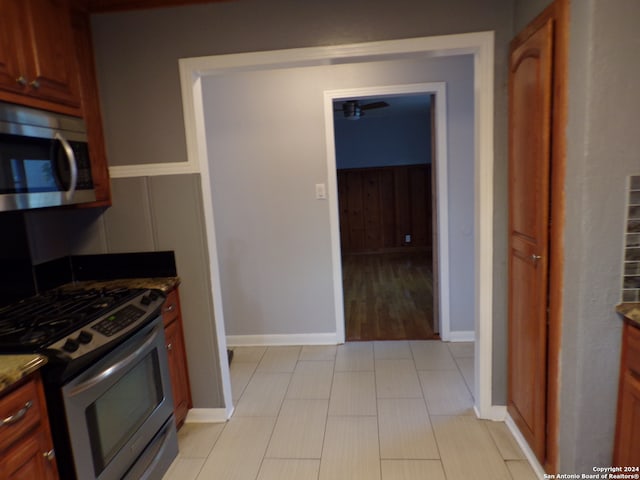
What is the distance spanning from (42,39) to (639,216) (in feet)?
8.11

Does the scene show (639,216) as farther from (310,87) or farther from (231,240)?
(231,240)

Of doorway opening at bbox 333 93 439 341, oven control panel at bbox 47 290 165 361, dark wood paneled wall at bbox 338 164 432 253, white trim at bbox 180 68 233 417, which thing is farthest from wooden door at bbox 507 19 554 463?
dark wood paneled wall at bbox 338 164 432 253

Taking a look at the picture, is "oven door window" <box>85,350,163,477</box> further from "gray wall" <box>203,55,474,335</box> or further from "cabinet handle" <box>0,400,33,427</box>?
"gray wall" <box>203,55,474,335</box>

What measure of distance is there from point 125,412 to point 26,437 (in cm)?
48

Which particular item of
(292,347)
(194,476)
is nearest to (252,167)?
(292,347)

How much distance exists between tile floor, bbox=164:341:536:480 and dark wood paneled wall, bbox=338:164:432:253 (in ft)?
13.8

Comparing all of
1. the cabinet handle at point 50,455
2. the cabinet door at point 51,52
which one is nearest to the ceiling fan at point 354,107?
the cabinet door at point 51,52

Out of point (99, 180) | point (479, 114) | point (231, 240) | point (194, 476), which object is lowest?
point (194, 476)

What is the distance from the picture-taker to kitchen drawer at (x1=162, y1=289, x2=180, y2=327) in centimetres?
215

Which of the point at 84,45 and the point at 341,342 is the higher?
the point at 84,45

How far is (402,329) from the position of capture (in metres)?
3.68

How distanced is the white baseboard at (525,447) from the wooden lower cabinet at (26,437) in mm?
1965

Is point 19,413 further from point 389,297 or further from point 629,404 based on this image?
point 389,297

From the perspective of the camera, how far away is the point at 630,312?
4.58 feet
